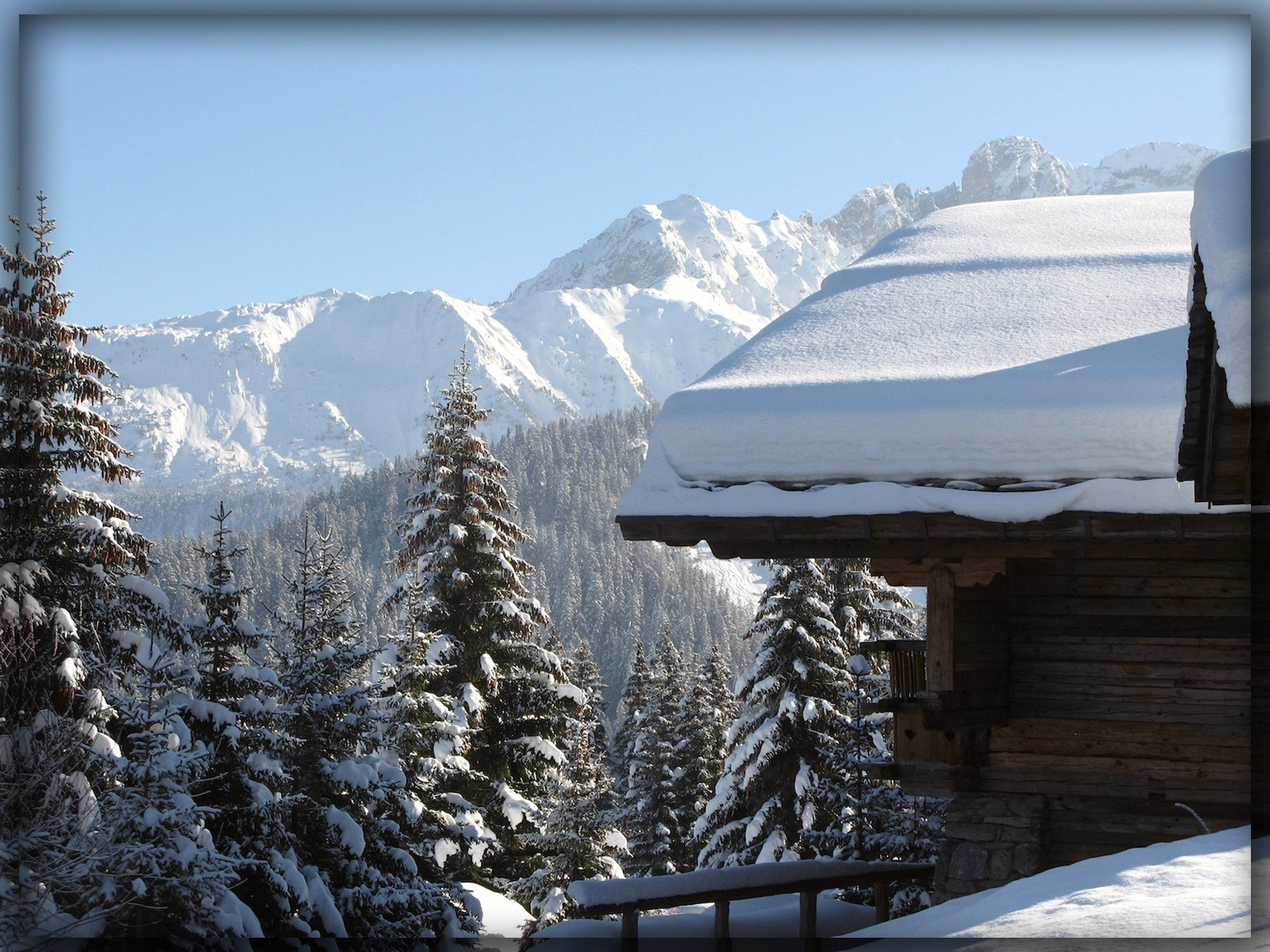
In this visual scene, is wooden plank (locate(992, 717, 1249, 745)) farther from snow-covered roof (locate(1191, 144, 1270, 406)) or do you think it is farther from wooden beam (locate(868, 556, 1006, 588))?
snow-covered roof (locate(1191, 144, 1270, 406))

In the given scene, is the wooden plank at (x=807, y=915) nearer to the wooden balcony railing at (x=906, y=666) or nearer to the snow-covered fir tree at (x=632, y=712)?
the wooden balcony railing at (x=906, y=666)

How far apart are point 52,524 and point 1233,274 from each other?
35.1 ft

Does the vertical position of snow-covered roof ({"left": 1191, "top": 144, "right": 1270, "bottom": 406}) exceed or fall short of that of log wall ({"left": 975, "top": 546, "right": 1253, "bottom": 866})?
it exceeds it

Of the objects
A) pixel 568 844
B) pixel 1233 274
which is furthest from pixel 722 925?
pixel 568 844

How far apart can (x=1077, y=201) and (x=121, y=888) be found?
9.28m

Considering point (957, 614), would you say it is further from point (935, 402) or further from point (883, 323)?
point (883, 323)

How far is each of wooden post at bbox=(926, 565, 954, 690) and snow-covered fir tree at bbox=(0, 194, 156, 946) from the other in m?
6.21

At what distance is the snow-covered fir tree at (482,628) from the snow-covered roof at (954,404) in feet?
31.1

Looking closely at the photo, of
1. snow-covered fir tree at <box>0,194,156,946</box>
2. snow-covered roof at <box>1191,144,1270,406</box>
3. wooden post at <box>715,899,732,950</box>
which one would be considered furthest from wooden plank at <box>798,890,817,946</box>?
snow-covered fir tree at <box>0,194,156,946</box>

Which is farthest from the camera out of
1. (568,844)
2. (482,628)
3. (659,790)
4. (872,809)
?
(659,790)

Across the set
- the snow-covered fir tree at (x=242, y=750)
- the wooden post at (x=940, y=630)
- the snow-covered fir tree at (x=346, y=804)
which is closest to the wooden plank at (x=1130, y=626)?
the wooden post at (x=940, y=630)

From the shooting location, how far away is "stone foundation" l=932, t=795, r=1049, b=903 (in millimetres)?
7066

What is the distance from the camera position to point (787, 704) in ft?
57.2

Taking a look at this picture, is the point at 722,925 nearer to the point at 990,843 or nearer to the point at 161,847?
the point at 990,843
